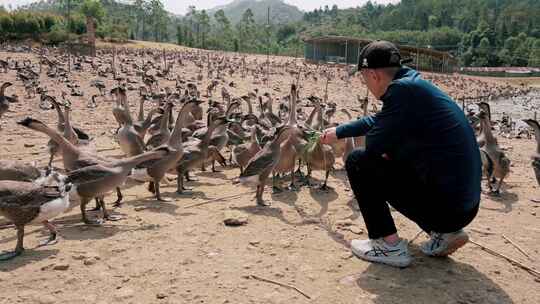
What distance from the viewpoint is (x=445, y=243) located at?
234 inches

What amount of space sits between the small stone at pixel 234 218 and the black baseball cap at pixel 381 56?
347 cm

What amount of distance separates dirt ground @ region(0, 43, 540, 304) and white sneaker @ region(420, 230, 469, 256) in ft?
0.55

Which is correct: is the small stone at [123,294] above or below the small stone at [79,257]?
below

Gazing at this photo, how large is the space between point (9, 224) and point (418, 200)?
6515mm

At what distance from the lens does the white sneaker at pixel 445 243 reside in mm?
5833

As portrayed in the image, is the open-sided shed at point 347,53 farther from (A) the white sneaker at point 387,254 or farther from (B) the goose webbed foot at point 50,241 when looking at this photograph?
(B) the goose webbed foot at point 50,241

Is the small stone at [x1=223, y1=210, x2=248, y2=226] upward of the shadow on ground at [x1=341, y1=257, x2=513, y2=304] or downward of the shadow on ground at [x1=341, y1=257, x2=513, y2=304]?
upward

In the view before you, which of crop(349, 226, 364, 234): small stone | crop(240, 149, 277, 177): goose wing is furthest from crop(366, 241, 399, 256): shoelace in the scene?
crop(240, 149, 277, 177): goose wing

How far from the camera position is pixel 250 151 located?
38.9 feet

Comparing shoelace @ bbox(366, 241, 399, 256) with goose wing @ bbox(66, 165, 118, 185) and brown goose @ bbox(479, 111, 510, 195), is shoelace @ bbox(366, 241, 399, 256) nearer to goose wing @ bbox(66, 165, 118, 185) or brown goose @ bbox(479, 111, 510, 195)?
goose wing @ bbox(66, 165, 118, 185)

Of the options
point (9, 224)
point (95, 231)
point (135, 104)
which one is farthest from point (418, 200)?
point (135, 104)

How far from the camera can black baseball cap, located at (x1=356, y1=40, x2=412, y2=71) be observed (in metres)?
5.59

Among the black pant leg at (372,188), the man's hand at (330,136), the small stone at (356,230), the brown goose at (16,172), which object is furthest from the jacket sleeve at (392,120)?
the brown goose at (16,172)

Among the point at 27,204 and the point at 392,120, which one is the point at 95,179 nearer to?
the point at 27,204
